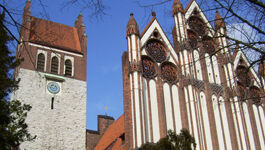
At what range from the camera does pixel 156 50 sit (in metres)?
20.7

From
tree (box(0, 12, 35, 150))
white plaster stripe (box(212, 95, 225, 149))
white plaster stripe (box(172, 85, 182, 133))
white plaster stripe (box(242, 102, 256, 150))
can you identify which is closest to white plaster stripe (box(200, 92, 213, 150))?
white plaster stripe (box(212, 95, 225, 149))

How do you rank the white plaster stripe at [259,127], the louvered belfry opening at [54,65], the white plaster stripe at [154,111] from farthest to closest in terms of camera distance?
the louvered belfry opening at [54,65], the white plaster stripe at [259,127], the white plaster stripe at [154,111]

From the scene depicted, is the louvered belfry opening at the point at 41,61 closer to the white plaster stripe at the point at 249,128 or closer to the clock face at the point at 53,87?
the clock face at the point at 53,87

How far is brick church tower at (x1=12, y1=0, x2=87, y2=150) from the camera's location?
22.8 metres

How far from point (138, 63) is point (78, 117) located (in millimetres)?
7790

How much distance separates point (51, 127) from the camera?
23.1 meters

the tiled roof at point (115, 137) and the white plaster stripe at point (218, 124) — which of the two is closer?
the white plaster stripe at point (218, 124)

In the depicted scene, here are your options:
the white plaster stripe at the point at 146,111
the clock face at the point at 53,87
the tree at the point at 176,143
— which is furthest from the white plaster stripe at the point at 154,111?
the clock face at the point at 53,87

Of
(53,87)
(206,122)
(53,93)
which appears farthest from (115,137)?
(206,122)

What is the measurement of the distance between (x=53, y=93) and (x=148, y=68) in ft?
25.9

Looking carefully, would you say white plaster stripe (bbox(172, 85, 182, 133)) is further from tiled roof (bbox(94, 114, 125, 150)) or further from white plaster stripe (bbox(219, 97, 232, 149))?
tiled roof (bbox(94, 114, 125, 150))

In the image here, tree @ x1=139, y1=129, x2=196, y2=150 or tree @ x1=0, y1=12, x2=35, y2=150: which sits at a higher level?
tree @ x1=0, y1=12, x2=35, y2=150

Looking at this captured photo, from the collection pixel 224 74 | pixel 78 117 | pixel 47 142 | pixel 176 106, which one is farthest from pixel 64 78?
pixel 224 74

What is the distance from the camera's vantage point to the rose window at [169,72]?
20.1 metres
